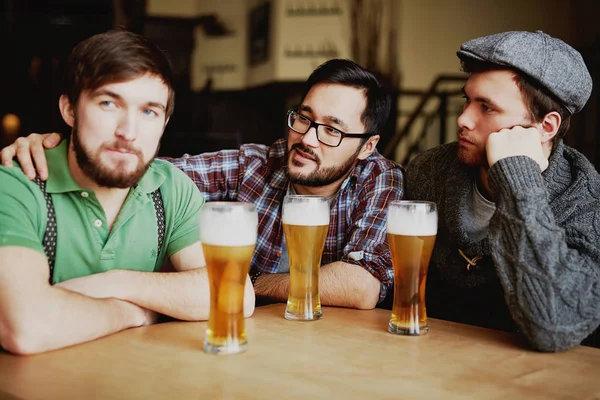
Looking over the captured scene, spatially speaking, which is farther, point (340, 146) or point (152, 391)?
point (340, 146)

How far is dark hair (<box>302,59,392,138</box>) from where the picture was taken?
2.41 m

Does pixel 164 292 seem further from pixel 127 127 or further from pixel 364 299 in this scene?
pixel 364 299

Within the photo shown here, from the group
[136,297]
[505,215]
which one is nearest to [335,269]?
[505,215]

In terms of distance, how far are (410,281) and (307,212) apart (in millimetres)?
306

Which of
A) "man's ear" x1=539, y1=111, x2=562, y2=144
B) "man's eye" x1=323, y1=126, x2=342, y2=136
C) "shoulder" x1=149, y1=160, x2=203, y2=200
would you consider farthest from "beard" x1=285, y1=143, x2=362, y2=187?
"man's ear" x1=539, y1=111, x2=562, y2=144

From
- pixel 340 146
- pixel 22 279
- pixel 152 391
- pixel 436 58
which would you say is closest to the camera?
pixel 152 391

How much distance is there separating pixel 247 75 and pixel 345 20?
5.77 feet

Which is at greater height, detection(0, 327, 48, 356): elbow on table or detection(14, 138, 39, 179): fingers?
detection(14, 138, 39, 179): fingers

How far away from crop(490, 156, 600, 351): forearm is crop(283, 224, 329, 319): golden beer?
46 cm

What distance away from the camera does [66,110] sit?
1.59m

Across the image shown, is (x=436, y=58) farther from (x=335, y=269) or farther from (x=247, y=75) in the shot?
(x=335, y=269)

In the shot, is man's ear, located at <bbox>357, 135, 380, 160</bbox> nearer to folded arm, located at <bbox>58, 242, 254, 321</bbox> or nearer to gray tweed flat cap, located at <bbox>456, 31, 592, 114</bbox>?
gray tweed flat cap, located at <bbox>456, 31, 592, 114</bbox>

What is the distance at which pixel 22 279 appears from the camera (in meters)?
1.27

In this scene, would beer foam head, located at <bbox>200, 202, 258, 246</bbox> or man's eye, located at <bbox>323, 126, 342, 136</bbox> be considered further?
man's eye, located at <bbox>323, 126, 342, 136</bbox>
